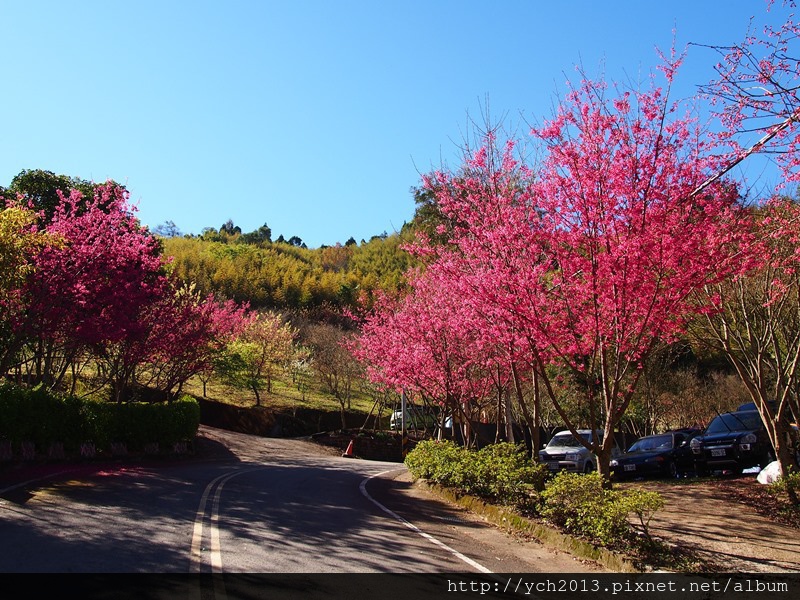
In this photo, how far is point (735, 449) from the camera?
1672 centimetres

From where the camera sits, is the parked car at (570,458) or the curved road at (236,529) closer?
the curved road at (236,529)

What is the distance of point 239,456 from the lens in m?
26.3

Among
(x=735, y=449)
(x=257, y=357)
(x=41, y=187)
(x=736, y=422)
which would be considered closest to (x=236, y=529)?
(x=735, y=449)

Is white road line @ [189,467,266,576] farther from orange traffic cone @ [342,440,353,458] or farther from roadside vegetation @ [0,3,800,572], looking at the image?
orange traffic cone @ [342,440,353,458]

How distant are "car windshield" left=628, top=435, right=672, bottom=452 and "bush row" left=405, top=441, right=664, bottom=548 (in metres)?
6.17

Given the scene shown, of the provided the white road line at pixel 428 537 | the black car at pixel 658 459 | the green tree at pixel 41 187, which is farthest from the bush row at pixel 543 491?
the green tree at pixel 41 187

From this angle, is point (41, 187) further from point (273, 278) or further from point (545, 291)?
point (273, 278)

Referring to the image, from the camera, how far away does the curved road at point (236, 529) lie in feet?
24.3

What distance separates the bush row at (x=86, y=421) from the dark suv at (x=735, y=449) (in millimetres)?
16671

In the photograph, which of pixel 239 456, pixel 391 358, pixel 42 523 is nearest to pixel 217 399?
pixel 239 456

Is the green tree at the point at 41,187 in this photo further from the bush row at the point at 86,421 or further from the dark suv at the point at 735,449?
the dark suv at the point at 735,449

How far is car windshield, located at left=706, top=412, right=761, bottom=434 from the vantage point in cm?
1788

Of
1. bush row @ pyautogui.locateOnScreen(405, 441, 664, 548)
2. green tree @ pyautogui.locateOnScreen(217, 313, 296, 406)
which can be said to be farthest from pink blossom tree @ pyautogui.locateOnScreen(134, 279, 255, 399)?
green tree @ pyautogui.locateOnScreen(217, 313, 296, 406)

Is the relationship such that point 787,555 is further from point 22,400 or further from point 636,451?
point 22,400
